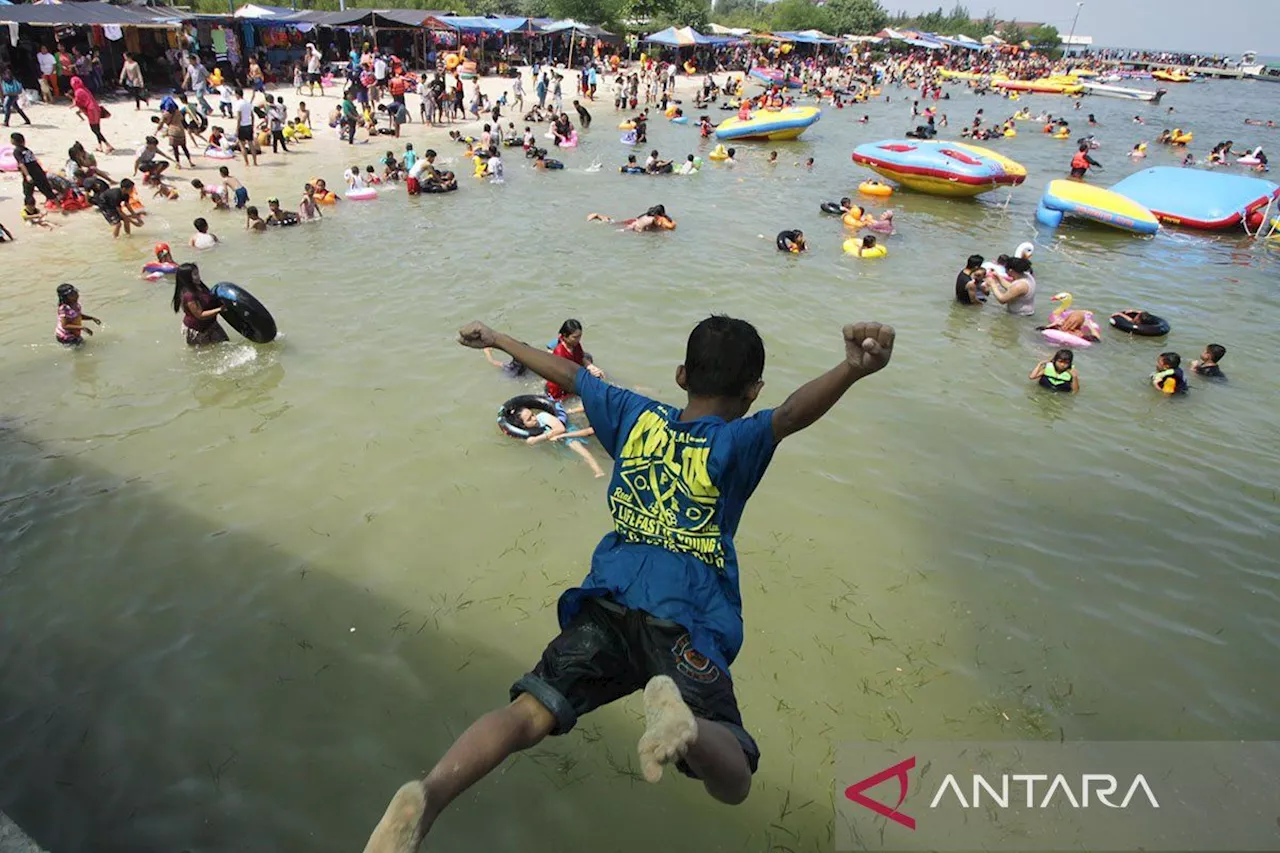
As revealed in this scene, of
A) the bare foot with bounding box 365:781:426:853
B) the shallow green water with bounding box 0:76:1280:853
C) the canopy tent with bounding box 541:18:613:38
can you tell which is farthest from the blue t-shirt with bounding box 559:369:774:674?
the canopy tent with bounding box 541:18:613:38

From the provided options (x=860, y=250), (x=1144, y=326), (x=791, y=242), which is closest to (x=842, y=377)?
(x=1144, y=326)

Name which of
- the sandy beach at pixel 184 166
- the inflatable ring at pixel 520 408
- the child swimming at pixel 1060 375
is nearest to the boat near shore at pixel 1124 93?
the sandy beach at pixel 184 166

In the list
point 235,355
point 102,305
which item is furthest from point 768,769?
point 102,305

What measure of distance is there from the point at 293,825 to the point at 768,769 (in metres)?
2.44

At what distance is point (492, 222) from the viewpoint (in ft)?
48.4

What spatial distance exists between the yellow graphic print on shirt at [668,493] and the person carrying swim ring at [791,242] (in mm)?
11896

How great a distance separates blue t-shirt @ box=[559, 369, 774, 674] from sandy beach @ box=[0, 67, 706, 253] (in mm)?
12862

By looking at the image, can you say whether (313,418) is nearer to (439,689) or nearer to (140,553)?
(140,553)

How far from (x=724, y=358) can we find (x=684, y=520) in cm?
55

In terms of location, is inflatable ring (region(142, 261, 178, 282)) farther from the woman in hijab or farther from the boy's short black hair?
the boy's short black hair

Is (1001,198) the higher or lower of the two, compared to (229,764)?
higher

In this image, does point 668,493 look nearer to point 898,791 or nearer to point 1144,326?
point 898,791

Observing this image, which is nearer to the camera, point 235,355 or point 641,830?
point 641,830

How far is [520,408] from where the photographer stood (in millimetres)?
6984
